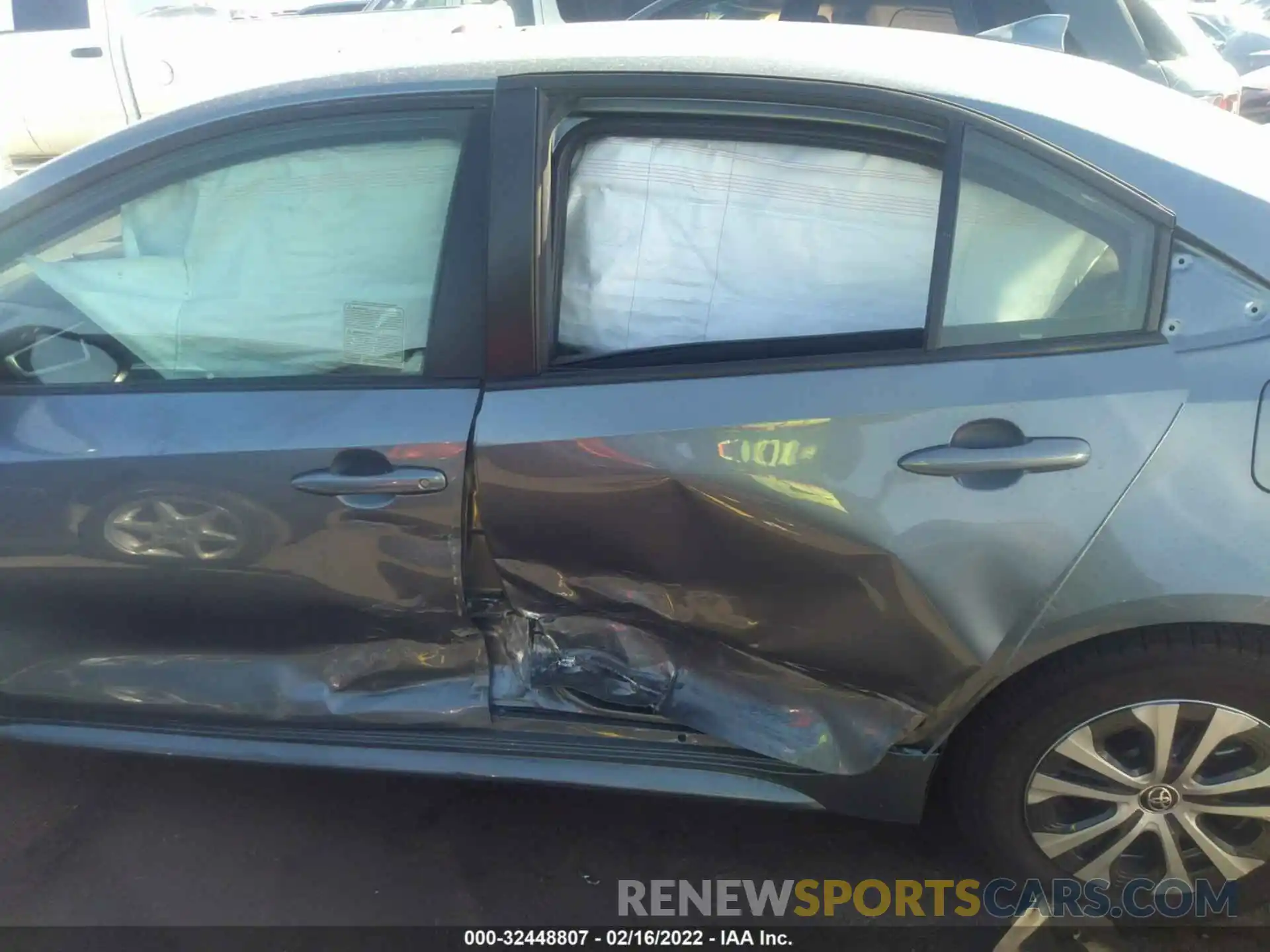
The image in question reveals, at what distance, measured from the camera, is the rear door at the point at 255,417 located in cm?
197

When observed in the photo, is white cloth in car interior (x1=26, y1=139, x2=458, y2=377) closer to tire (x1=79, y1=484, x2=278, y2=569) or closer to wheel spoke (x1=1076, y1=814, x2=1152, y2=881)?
tire (x1=79, y1=484, x2=278, y2=569)

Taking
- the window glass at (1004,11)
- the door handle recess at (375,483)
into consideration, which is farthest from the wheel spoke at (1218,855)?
the window glass at (1004,11)

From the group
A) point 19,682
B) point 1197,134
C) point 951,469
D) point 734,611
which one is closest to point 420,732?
point 734,611

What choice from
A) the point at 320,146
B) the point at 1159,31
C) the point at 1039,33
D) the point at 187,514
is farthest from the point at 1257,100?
the point at 187,514

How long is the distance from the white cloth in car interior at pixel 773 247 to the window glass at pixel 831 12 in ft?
8.06

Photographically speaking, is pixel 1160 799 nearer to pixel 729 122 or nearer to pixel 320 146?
pixel 729 122

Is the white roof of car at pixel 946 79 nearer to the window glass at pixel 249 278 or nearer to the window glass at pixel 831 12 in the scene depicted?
the window glass at pixel 249 278

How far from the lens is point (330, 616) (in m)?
2.12

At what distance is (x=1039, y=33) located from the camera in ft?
8.59

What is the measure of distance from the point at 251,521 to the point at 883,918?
1.51m

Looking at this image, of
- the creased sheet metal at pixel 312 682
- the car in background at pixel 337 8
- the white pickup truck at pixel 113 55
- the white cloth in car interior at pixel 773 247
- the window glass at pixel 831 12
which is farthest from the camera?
the car in background at pixel 337 8

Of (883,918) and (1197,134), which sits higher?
(1197,134)

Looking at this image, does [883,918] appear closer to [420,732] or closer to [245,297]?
[420,732]

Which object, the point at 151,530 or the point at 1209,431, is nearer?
the point at 1209,431
